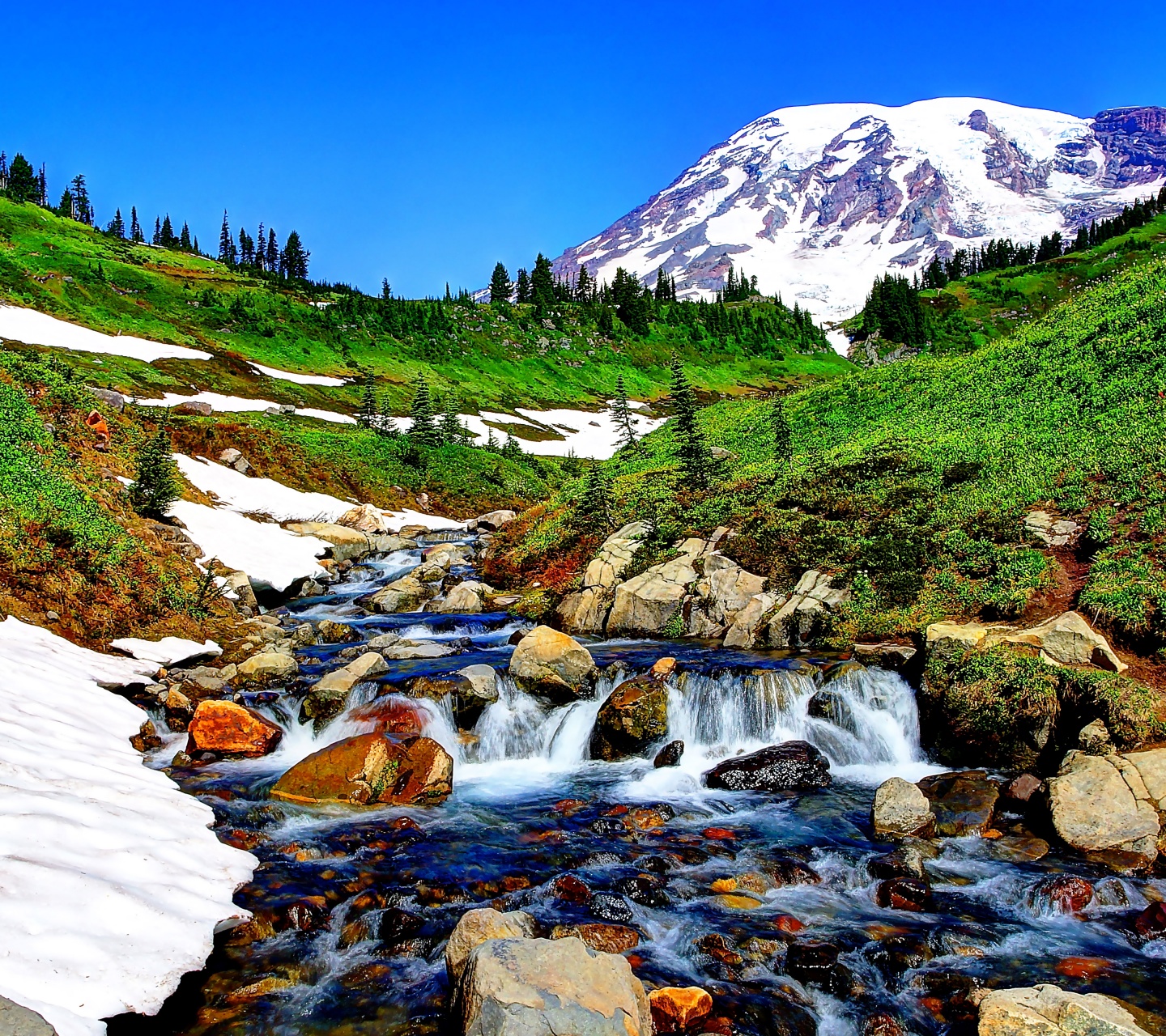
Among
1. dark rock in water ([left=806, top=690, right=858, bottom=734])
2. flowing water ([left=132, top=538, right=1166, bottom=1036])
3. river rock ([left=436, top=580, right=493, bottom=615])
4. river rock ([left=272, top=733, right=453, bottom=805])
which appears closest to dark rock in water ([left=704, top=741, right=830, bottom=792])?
flowing water ([left=132, top=538, right=1166, bottom=1036])

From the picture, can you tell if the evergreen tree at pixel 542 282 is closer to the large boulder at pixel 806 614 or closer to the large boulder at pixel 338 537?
the large boulder at pixel 338 537

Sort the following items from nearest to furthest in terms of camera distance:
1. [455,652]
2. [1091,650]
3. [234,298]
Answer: [1091,650]
[455,652]
[234,298]

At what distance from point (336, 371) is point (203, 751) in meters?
82.7

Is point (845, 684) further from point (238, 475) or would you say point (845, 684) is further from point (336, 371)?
point (336, 371)

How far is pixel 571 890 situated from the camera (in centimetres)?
834

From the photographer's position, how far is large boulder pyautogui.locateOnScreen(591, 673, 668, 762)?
13.1m

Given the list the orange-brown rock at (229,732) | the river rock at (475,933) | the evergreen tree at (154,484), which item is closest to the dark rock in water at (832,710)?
the river rock at (475,933)

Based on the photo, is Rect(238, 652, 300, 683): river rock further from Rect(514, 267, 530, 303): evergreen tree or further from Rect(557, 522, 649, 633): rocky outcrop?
Rect(514, 267, 530, 303): evergreen tree

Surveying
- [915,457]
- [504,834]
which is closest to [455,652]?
[504,834]

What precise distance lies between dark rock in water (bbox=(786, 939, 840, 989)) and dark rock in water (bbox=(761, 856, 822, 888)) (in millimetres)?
1424

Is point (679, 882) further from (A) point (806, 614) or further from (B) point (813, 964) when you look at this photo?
(A) point (806, 614)

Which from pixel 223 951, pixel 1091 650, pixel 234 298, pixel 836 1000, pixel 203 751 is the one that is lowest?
pixel 836 1000

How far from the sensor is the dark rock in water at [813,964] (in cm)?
691

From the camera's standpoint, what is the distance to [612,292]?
161 m
